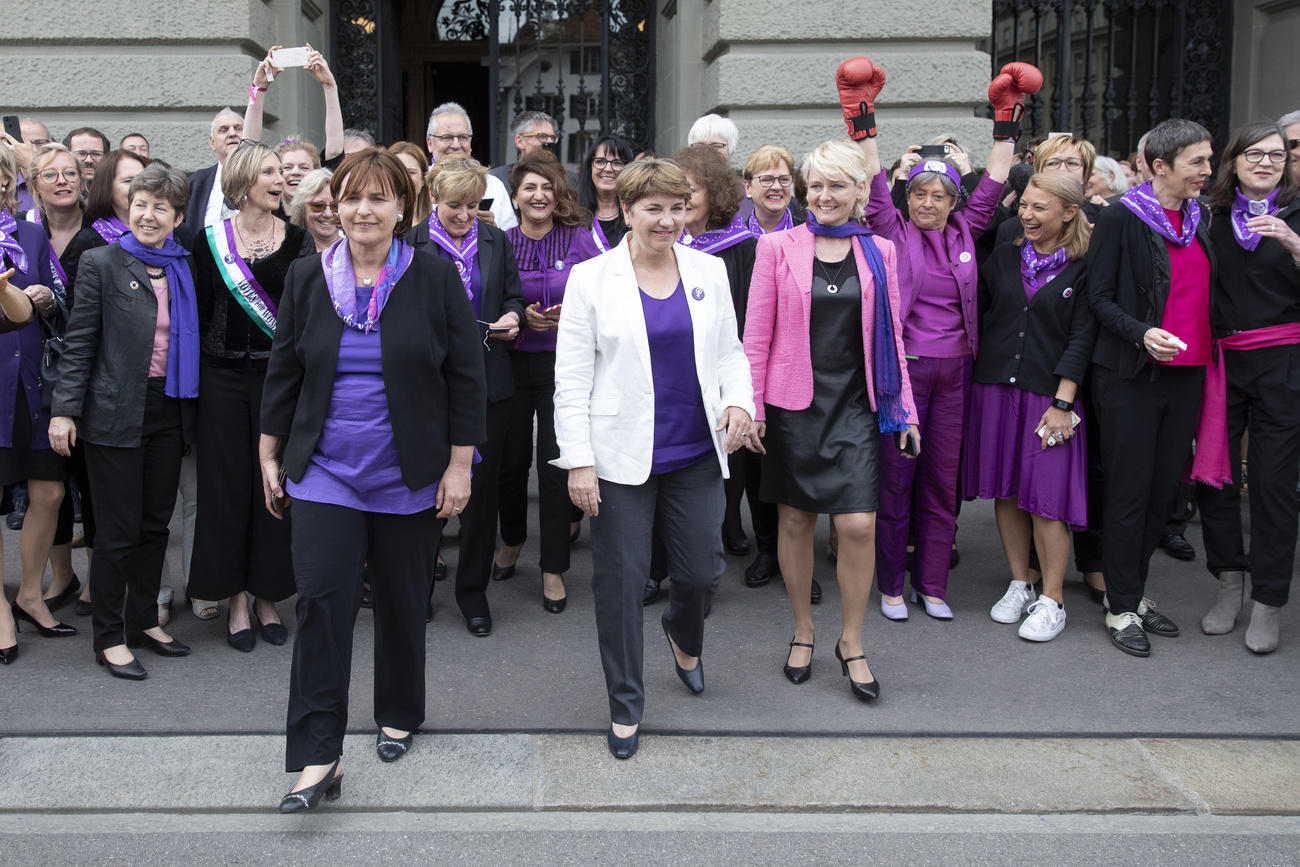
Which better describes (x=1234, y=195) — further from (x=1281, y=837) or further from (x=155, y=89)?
(x=155, y=89)

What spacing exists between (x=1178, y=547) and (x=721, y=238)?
3.14m

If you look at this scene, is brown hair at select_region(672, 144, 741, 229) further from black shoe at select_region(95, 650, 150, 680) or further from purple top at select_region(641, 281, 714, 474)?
black shoe at select_region(95, 650, 150, 680)

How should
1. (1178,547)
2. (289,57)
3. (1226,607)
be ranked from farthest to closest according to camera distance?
(1178,547) → (289,57) → (1226,607)

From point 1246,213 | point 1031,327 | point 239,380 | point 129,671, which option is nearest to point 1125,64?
point 1246,213

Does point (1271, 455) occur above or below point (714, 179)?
below

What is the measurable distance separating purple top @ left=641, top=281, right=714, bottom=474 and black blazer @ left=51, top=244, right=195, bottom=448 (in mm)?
2035

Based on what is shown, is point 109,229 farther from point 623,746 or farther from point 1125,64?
point 1125,64

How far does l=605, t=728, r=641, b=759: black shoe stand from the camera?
3965 millimetres

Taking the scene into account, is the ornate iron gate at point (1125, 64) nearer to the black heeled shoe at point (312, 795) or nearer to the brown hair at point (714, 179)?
the brown hair at point (714, 179)

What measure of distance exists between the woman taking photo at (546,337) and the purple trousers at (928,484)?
148 centimetres

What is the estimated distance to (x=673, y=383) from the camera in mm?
4039

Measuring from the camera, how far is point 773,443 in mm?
4664

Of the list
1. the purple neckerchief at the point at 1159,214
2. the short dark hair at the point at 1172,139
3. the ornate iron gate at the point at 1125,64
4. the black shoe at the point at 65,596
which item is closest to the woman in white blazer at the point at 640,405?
the purple neckerchief at the point at 1159,214

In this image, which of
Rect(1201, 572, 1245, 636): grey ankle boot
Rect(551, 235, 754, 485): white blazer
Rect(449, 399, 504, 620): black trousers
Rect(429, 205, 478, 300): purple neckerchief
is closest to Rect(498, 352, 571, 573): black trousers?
Rect(449, 399, 504, 620): black trousers
